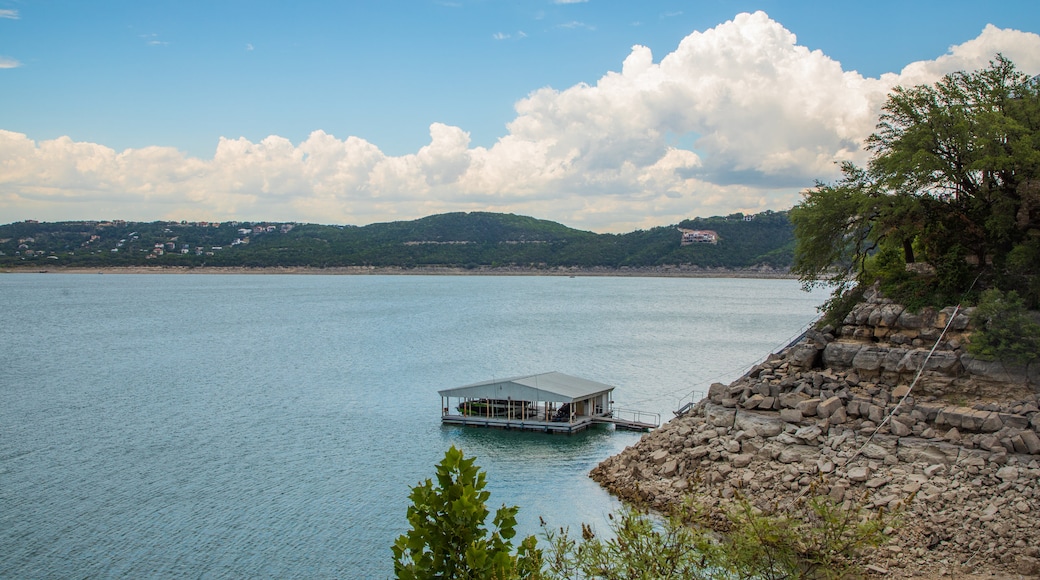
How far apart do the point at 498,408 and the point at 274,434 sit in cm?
1024

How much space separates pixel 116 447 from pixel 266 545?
14.4 metres

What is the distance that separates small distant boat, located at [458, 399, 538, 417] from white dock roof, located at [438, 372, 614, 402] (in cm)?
79

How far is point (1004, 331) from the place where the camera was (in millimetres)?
22969

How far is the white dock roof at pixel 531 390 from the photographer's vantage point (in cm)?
3628

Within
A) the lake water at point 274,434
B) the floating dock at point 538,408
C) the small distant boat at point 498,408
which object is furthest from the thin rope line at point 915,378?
the small distant boat at point 498,408

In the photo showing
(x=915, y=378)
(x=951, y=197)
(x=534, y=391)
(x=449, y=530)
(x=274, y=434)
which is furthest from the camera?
(x=534, y=391)

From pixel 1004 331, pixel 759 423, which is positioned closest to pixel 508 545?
pixel 759 423

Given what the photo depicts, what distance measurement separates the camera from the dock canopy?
3628cm

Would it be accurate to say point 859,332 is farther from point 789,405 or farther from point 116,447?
point 116,447

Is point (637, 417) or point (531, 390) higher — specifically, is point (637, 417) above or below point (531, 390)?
below

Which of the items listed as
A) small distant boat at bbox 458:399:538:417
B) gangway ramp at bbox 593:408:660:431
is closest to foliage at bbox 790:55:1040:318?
gangway ramp at bbox 593:408:660:431

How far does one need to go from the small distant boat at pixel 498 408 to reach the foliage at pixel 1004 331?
64.6ft

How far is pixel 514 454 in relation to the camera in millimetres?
32281

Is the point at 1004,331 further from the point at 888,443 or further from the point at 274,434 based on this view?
the point at 274,434
